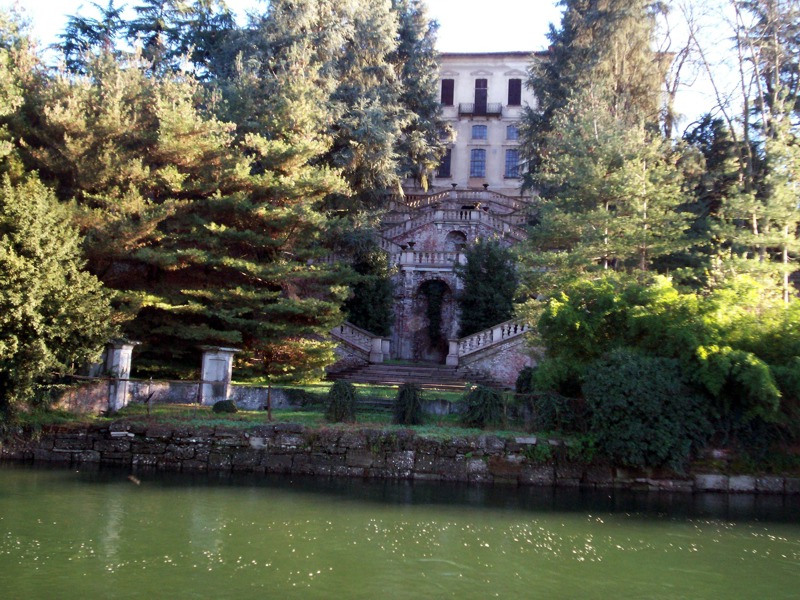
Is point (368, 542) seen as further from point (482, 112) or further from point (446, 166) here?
point (482, 112)

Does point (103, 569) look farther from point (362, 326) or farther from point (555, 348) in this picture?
point (362, 326)

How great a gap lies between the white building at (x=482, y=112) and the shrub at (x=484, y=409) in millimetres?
31386

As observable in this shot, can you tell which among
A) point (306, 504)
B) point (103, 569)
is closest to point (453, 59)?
Result: point (306, 504)

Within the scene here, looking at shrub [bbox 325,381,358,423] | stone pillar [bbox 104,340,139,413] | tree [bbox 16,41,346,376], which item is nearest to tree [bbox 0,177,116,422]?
stone pillar [bbox 104,340,139,413]

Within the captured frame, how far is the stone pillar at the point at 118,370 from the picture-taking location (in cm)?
1788

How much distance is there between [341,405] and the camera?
55.8 ft

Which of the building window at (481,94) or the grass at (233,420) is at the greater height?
the building window at (481,94)

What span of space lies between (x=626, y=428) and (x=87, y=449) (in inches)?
472

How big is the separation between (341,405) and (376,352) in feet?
31.0

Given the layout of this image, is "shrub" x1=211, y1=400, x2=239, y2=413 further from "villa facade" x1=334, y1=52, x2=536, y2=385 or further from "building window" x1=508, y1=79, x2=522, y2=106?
"building window" x1=508, y1=79, x2=522, y2=106

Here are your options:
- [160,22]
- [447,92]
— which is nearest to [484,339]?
Answer: [160,22]

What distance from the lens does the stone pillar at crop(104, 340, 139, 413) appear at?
17875 mm

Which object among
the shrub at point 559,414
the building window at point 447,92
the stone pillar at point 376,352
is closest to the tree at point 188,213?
the stone pillar at point 376,352

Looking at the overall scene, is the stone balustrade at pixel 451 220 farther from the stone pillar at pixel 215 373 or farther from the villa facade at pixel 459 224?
the stone pillar at pixel 215 373
